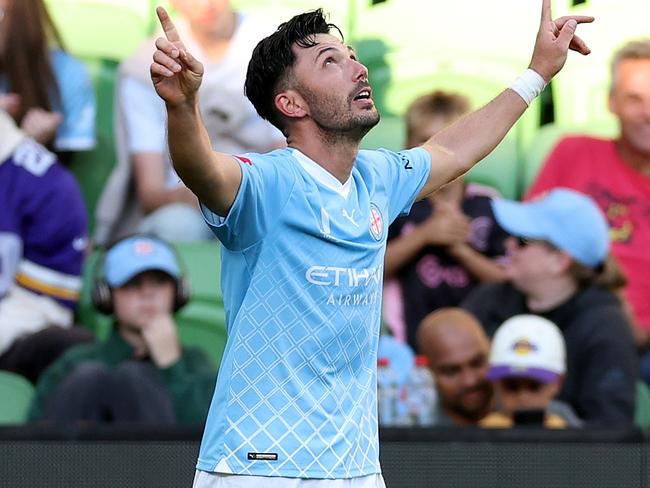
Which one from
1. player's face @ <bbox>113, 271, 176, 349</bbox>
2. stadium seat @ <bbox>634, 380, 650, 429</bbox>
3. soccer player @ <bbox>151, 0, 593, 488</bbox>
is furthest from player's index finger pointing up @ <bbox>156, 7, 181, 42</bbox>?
stadium seat @ <bbox>634, 380, 650, 429</bbox>

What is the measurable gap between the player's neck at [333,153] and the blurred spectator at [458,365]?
230 centimetres

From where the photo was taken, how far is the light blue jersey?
3.18m

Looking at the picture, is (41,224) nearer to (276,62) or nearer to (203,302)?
(203,302)

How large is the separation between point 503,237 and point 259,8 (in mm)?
1694

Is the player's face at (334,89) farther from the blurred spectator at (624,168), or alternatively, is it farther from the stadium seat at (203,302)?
the blurred spectator at (624,168)

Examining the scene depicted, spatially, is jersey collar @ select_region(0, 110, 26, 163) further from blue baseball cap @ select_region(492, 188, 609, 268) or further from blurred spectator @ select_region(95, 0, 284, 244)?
blue baseball cap @ select_region(492, 188, 609, 268)

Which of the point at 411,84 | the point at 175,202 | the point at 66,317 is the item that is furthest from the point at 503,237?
the point at 66,317

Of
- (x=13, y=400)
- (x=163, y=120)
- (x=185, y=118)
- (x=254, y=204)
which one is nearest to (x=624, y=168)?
(x=163, y=120)

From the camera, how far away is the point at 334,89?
3365 mm

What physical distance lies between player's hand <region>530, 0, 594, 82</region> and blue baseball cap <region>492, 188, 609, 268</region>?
1954 millimetres

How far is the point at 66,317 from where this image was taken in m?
6.04

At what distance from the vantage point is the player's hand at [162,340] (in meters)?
5.47

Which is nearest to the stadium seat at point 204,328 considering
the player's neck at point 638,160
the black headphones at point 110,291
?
the black headphones at point 110,291

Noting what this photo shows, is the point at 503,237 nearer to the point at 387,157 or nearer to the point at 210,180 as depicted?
the point at 387,157
